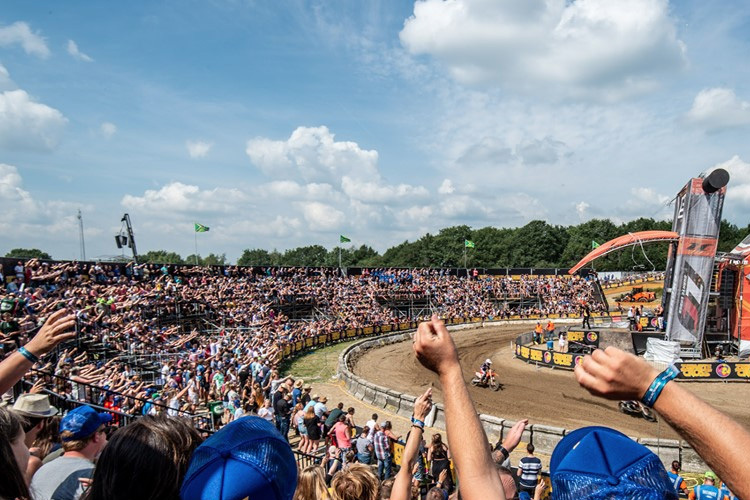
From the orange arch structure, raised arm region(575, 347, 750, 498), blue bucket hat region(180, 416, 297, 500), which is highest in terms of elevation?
the orange arch structure

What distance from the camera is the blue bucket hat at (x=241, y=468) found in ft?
5.43

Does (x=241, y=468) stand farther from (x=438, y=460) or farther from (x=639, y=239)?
(x=639, y=239)

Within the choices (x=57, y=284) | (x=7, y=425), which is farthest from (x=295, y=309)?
(x=7, y=425)

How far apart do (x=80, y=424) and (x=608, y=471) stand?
3678 mm

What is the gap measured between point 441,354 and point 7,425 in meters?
2.24

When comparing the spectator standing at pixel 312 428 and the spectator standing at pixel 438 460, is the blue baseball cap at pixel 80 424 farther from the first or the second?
the spectator standing at pixel 312 428

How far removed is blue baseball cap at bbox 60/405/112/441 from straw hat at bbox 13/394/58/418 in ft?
2.19

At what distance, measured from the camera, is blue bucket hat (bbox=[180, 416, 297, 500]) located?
1.66m

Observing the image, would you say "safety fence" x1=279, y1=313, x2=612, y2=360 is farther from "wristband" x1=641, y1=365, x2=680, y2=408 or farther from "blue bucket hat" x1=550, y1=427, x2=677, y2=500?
"wristband" x1=641, y1=365, x2=680, y2=408

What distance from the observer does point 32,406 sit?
4.09 metres

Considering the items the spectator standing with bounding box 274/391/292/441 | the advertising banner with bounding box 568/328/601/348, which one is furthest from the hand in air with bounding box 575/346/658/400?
the advertising banner with bounding box 568/328/601/348

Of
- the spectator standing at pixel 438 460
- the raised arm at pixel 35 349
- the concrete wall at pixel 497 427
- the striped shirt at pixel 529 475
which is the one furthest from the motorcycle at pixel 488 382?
the raised arm at pixel 35 349

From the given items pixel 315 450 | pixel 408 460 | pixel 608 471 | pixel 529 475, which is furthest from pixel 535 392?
pixel 608 471

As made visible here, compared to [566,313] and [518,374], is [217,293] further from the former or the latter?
[566,313]
